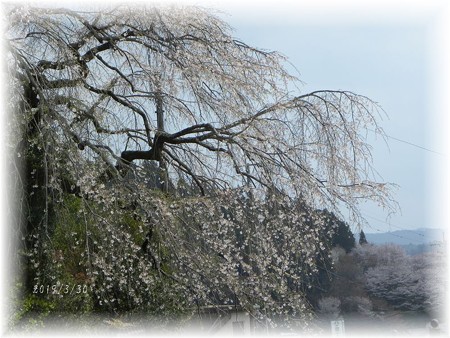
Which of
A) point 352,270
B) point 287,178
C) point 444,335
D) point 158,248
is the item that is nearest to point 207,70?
point 287,178

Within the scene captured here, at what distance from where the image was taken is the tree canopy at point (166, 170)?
4.44m

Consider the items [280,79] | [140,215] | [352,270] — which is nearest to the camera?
[140,215]

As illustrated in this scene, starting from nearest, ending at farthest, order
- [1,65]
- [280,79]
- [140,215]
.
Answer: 1. [1,65]
2. [140,215]
3. [280,79]

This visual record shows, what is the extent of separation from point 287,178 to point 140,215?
1.15 m

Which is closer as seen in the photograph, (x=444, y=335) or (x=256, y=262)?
(x=256, y=262)

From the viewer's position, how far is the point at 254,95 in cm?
511

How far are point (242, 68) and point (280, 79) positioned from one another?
355 mm

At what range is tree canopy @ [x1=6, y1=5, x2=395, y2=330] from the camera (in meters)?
4.44

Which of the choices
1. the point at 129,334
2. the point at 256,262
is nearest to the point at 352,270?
the point at 256,262

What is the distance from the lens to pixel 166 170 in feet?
17.5

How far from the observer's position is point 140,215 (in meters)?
4.61

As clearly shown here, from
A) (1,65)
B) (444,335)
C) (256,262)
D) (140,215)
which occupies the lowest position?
(444,335)

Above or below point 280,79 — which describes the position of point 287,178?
below

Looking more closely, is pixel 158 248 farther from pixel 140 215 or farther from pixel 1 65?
pixel 1 65
